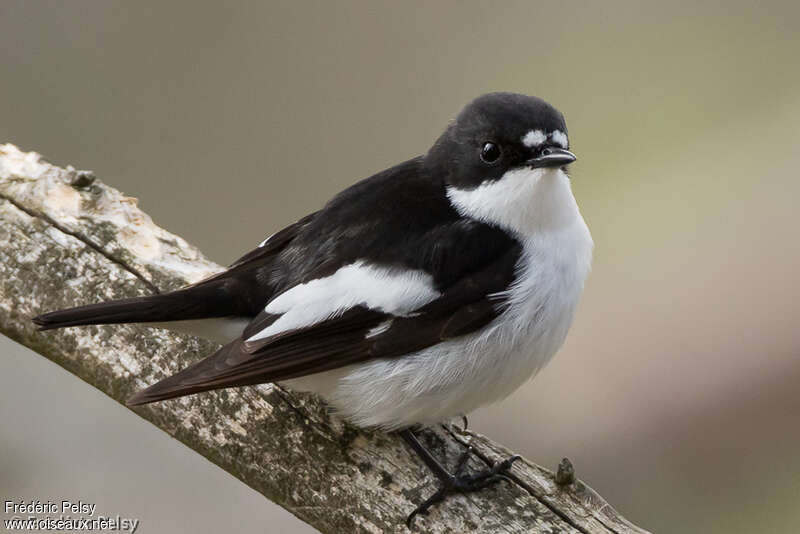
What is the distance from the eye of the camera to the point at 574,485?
A: 10.5 feet

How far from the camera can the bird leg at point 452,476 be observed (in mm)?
3184

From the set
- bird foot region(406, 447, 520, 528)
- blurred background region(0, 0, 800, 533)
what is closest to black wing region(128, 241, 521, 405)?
bird foot region(406, 447, 520, 528)

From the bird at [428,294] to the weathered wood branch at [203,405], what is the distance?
9cm

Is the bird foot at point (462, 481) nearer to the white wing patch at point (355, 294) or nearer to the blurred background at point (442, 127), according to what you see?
the white wing patch at point (355, 294)

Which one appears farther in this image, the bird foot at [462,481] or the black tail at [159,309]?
the bird foot at [462,481]

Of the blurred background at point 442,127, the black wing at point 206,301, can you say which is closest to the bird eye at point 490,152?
the black wing at point 206,301

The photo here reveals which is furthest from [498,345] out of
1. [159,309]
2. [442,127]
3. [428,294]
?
[442,127]

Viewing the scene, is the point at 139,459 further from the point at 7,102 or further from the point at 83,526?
the point at 7,102

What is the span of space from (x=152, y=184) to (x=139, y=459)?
246 cm

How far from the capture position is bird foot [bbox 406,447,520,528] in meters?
3.17

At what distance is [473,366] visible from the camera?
3.25 metres

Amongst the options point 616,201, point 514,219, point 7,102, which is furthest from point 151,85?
point 514,219

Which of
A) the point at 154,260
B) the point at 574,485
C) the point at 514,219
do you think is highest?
the point at 154,260

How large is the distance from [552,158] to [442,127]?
4.24m
